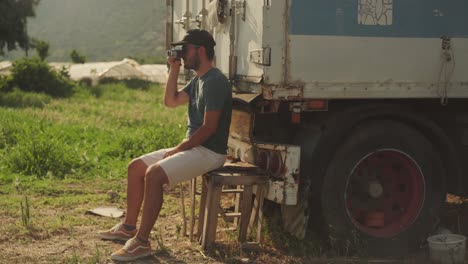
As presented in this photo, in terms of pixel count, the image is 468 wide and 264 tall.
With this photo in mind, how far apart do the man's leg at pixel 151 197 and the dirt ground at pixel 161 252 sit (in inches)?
9.8

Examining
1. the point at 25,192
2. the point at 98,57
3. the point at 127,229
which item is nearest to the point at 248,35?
the point at 127,229

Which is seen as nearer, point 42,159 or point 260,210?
point 260,210

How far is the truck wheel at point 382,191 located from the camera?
6.02 meters

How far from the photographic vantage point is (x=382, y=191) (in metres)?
6.29

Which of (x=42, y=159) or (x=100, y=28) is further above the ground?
(x=100, y=28)

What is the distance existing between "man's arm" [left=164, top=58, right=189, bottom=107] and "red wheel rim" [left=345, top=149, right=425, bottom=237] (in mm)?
1581

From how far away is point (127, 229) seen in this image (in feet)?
20.9

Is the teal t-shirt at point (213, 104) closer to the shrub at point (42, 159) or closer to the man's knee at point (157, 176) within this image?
the man's knee at point (157, 176)

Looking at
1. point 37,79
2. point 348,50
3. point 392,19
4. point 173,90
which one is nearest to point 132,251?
point 173,90

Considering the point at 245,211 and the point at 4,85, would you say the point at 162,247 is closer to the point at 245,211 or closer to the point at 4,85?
the point at 245,211

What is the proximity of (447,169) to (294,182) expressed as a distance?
4.75 ft

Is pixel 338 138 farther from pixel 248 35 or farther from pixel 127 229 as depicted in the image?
pixel 127 229

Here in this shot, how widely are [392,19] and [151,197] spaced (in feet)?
7.82

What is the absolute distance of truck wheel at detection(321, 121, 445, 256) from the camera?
19.8 feet
